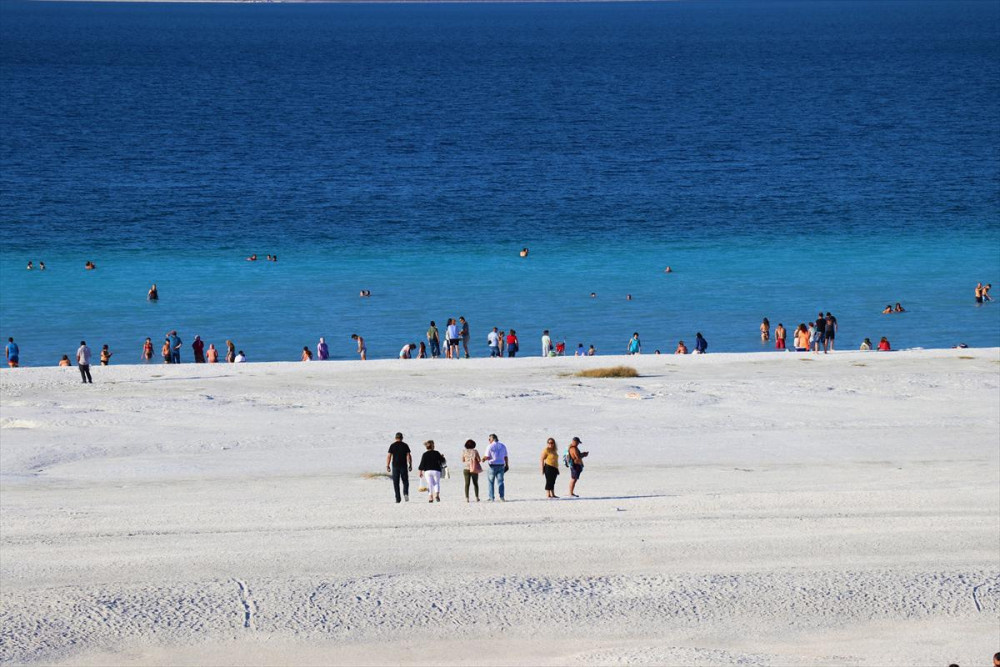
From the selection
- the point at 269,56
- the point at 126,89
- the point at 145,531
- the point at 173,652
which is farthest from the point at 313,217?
the point at 269,56

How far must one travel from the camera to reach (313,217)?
69.4m

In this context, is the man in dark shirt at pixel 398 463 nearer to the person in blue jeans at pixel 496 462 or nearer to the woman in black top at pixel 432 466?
the woman in black top at pixel 432 466

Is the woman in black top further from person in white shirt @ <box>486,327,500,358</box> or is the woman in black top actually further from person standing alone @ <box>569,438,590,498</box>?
person in white shirt @ <box>486,327,500,358</box>

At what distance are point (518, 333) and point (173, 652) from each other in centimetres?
3004

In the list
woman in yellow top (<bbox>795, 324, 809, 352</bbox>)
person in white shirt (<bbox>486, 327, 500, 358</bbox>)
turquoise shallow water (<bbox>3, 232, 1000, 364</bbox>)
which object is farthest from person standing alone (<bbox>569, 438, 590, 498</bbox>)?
turquoise shallow water (<bbox>3, 232, 1000, 364</bbox>)

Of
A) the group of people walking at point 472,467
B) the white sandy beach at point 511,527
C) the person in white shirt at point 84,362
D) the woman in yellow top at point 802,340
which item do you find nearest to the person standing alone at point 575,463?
the group of people walking at point 472,467

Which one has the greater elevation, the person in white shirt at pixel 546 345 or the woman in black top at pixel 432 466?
the person in white shirt at pixel 546 345

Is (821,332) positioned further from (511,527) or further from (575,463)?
(511,527)

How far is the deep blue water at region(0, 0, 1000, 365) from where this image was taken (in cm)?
5100

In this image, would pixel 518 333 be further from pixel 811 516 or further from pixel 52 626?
pixel 52 626

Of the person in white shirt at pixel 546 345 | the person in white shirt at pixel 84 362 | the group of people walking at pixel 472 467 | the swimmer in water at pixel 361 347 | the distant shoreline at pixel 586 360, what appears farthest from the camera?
the swimmer in water at pixel 361 347

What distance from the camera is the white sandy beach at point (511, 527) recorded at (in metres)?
19.7

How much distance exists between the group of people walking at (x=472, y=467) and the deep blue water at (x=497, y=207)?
20877 mm

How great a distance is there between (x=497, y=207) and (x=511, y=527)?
49.2 meters
